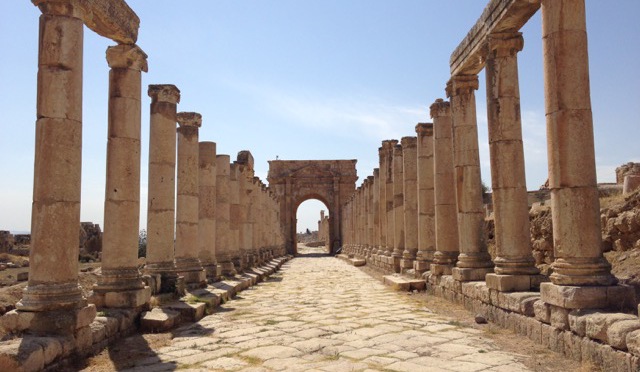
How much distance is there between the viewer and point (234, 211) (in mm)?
19484

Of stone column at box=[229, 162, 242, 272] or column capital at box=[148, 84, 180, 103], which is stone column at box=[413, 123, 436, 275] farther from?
column capital at box=[148, 84, 180, 103]

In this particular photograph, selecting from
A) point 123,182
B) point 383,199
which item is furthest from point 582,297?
point 383,199

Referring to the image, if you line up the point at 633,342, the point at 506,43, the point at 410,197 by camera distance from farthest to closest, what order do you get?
the point at 410,197 < the point at 506,43 < the point at 633,342

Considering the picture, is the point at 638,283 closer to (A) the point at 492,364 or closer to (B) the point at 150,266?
(A) the point at 492,364

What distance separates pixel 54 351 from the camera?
571 centimetres

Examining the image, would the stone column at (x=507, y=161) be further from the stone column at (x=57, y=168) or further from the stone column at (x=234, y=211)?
the stone column at (x=234, y=211)

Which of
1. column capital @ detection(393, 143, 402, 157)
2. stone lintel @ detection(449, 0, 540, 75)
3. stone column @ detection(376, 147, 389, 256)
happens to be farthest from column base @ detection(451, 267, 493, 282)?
stone column @ detection(376, 147, 389, 256)

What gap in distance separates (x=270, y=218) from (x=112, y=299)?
2566 centimetres

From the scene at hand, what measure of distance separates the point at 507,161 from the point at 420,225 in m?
6.24

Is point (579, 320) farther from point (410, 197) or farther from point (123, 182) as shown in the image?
point (410, 197)

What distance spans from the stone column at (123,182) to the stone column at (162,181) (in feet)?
6.75

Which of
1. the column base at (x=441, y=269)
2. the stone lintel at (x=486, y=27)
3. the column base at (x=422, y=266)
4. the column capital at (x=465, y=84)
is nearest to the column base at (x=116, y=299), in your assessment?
the column base at (x=441, y=269)

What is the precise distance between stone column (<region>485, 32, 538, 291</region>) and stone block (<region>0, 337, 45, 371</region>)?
21.4 ft

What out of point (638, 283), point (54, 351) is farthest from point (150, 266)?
point (638, 283)
